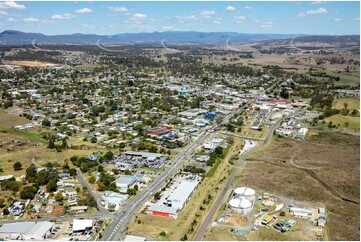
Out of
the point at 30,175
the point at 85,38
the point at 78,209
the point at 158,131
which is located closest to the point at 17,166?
the point at 30,175

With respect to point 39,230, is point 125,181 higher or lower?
lower

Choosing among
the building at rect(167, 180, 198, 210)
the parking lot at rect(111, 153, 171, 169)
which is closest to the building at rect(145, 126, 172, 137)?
the parking lot at rect(111, 153, 171, 169)

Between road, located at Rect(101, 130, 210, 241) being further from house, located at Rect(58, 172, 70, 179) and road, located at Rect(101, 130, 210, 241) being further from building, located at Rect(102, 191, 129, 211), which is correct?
house, located at Rect(58, 172, 70, 179)

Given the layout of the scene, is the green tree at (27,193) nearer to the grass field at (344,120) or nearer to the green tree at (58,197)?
the green tree at (58,197)

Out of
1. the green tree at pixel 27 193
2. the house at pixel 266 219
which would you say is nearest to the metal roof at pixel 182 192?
the house at pixel 266 219

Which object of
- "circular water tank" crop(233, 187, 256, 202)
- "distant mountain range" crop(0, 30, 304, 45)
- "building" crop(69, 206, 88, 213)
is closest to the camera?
"building" crop(69, 206, 88, 213)

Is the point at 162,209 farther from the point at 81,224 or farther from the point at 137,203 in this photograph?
the point at 81,224
